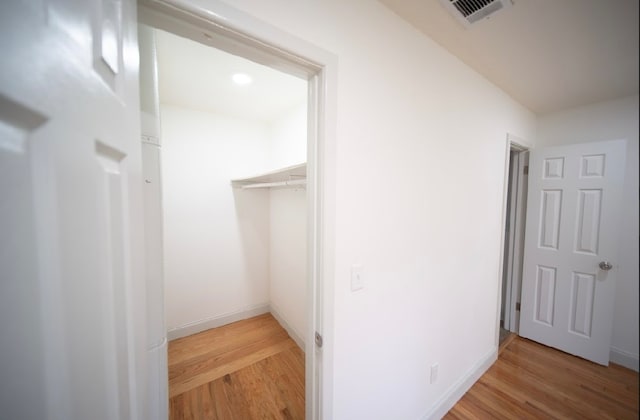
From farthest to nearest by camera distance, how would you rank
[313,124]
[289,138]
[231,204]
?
[231,204] < [289,138] < [313,124]

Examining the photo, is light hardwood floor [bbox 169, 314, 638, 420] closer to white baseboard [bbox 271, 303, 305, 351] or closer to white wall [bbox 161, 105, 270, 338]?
white baseboard [bbox 271, 303, 305, 351]

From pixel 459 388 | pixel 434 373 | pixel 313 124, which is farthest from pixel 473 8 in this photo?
pixel 459 388

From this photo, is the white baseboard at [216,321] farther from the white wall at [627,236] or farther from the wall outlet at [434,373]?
the white wall at [627,236]

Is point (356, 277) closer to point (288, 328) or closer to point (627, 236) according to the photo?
point (627, 236)

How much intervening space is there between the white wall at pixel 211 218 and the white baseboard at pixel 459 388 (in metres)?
2.05

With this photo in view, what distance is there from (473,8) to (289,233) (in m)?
2.09

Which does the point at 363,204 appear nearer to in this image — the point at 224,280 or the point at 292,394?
the point at 292,394

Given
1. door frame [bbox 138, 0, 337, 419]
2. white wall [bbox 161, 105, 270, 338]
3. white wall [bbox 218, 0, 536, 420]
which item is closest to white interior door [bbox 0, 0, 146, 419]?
door frame [bbox 138, 0, 337, 419]

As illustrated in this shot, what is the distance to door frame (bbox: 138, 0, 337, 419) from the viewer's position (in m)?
0.67

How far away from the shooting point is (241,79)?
1761 mm

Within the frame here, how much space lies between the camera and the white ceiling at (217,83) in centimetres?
145

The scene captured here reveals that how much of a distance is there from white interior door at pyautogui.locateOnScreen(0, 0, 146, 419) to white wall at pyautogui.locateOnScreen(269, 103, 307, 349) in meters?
1.67

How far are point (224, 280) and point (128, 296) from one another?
2.33m

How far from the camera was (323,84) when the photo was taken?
841 mm
